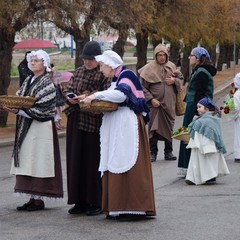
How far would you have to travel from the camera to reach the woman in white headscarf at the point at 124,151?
9.10 meters

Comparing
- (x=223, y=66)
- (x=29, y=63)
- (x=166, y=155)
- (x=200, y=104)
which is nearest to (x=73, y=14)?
(x=166, y=155)

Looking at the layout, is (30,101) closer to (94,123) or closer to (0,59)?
(94,123)

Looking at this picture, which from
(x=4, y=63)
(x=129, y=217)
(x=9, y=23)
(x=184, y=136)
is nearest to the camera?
(x=129, y=217)

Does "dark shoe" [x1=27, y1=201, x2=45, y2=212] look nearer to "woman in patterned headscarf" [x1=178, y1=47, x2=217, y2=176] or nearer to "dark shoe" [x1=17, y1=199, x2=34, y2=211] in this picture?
"dark shoe" [x1=17, y1=199, x2=34, y2=211]

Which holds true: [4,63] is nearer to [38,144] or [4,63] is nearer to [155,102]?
[155,102]

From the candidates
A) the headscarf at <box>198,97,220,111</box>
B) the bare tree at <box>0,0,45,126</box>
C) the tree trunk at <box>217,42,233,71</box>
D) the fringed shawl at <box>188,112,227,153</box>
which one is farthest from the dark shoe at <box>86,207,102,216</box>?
the tree trunk at <box>217,42,233,71</box>

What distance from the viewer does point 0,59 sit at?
78.4 ft

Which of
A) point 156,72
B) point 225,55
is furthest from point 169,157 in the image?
point 225,55

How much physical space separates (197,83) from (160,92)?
2.10m

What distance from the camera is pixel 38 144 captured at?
10.0m

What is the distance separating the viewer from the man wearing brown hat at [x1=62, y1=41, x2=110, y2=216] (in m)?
9.67

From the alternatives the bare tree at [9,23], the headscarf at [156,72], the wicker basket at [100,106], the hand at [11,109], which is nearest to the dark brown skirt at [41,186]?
the hand at [11,109]

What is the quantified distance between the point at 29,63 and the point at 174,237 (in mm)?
2944

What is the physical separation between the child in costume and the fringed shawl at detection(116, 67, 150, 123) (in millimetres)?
3141
